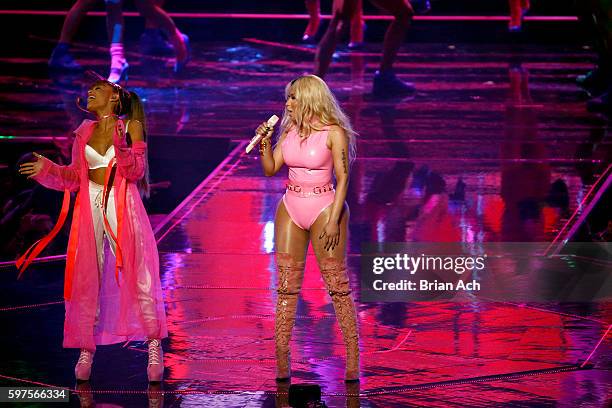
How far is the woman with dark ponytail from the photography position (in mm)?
6762

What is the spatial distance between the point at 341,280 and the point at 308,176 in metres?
0.55

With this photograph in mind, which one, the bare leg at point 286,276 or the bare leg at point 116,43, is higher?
the bare leg at point 116,43

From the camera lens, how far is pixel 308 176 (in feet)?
21.6

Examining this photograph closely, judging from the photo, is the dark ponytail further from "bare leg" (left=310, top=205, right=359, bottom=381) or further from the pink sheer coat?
"bare leg" (left=310, top=205, right=359, bottom=381)

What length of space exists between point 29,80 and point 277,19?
274 inches

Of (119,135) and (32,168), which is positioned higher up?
(119,135)

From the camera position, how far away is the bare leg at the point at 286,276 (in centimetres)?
664

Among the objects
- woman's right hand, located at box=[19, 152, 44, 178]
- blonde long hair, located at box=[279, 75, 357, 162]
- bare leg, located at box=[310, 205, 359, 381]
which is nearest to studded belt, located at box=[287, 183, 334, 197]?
bare leg, located at box=[310, 205, 359, 381]

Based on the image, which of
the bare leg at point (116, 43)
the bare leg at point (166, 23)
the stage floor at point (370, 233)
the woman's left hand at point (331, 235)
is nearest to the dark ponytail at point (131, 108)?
the woman's left hand at point (331, 235)

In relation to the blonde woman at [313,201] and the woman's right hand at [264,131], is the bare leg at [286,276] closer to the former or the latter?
the blonde woman at [313,201]

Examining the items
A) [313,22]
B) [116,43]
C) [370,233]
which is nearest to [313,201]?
[370,233]

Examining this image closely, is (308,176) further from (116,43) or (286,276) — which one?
(116,43)

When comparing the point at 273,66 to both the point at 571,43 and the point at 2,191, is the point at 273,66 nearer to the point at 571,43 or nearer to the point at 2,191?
the point at 571,43

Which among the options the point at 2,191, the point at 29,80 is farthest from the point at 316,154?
the point at 29,80
